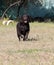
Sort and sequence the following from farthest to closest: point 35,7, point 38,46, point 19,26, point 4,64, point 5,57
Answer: point 35,7 → point 19,26 → point 38,46 → point 5,57 → point 4,64

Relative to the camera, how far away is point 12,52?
10445mm

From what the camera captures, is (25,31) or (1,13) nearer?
(25,31)

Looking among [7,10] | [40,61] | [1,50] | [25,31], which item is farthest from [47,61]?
[7,10]

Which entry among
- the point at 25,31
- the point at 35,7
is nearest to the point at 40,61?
the point at 25,31

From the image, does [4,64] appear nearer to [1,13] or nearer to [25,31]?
[25,31]

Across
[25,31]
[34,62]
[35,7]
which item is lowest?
[35,7]

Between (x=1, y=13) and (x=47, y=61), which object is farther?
(x=1, y=13)

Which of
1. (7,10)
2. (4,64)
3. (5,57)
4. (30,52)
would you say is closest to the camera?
(4,64)

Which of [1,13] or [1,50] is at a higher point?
[1,50]

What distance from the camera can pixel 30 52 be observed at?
10.4 m

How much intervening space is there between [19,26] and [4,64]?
5246mm

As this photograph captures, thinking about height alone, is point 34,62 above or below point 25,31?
above

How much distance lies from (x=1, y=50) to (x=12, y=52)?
0.67 meters

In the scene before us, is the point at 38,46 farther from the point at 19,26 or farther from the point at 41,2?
the point at 41,2
